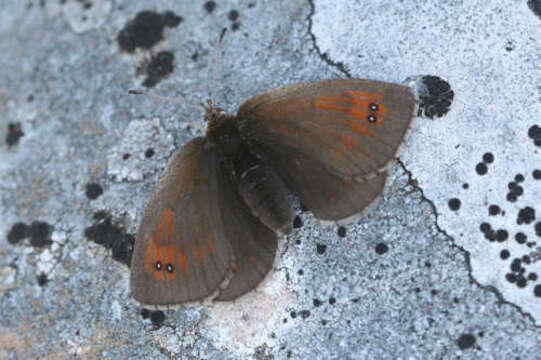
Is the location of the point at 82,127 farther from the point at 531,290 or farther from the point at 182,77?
the point at 531,290

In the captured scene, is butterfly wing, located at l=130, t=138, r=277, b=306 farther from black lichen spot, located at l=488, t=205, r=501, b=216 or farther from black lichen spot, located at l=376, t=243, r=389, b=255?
black lichen spot, located at l=488, t=205, r=501, b=216

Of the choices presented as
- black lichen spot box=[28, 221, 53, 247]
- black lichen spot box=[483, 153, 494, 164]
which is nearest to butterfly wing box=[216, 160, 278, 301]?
black lichen spot box=[483, 153, 494, 164]

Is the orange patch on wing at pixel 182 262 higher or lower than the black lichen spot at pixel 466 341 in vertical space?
higher

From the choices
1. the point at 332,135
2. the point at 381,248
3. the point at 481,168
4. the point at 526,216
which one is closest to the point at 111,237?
the point at 332,135

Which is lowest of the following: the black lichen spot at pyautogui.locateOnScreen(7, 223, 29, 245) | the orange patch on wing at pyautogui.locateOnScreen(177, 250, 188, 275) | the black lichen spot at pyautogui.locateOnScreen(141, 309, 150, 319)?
the black lichen spot at pyautogui.locateOnScreen(141, 309, 150, 319)

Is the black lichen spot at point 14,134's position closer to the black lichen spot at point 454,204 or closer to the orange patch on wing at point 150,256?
the orange patch on wing at point 150,256

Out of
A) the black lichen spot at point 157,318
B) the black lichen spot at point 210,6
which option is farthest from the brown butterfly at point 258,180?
the black lichen spot at point 210,6

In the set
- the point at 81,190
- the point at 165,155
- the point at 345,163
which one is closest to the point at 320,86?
the point at 345,163
